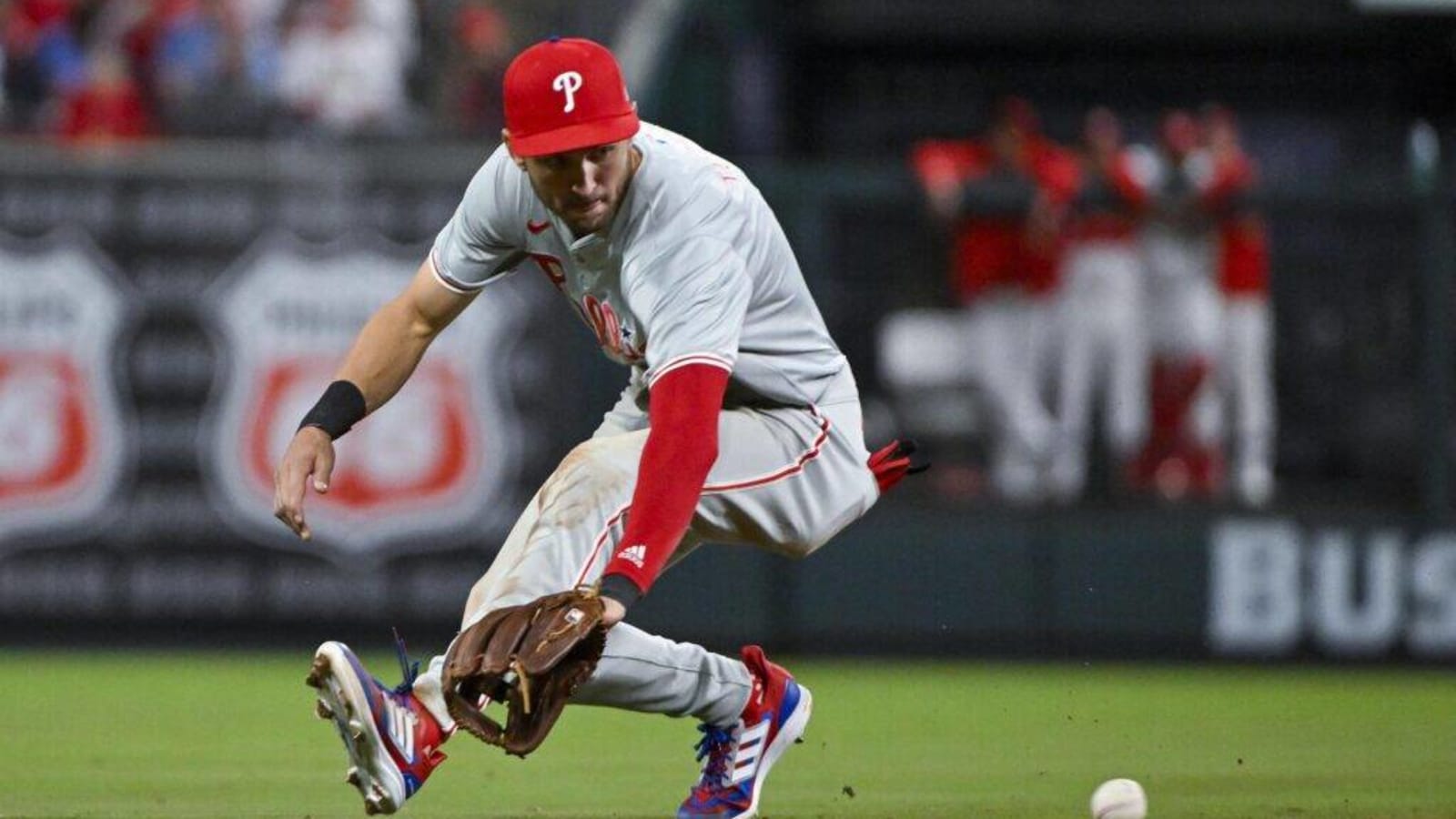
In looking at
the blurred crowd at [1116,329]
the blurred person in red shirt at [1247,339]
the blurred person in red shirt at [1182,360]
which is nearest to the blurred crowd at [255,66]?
the blurred crowd at [1116,329]

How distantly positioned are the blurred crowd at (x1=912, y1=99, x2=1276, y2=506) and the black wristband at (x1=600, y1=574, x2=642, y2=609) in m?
6.45

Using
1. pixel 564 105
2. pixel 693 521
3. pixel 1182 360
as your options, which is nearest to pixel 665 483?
pixel 693 521

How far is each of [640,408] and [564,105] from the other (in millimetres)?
1134

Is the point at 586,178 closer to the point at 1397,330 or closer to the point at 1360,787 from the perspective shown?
the point at 1360,787

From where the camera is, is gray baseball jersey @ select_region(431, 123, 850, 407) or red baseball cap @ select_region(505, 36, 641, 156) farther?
gray baseball jersey @ select_region(431, 123, 850, 407)

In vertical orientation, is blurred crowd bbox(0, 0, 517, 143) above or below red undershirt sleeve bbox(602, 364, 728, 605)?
above

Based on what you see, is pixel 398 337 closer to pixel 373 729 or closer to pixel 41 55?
pixel 373 729

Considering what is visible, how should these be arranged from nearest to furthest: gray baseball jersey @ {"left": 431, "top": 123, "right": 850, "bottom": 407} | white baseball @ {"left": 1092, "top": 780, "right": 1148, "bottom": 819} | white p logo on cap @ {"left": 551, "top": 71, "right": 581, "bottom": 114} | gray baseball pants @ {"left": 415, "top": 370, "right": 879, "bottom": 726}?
white p logo on cap @ {"left": 551, "top": 71, "right": 581, "bottom": 114}
gray baseball jersey @ {"left": 431, "top": 123, "right": 850, "bottom": 407}
gray baseball pants @ {"left": 415, "top": 370, "right": 879, "bottom": 726}
white baseball @ {"left": 1092, "top": 780, "right": 1148, "bottom": 819}

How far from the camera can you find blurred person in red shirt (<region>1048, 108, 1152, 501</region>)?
37.6 ft

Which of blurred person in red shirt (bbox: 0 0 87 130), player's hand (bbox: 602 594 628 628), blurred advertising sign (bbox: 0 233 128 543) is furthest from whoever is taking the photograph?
blurred person in red shirt (bbox: 0 0 87 130)

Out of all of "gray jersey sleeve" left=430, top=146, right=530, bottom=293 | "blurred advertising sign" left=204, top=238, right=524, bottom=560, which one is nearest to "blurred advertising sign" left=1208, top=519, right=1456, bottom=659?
"blurred advertising sign" left=204, top=238, right=524, bottom=560

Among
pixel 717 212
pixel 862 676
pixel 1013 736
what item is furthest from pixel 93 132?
pixel 717 212

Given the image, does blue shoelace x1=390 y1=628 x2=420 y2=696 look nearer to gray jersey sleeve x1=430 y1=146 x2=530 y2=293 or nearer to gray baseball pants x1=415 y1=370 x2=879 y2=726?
gray baseball pants x1=415 y1=370 x2=879 y2=726

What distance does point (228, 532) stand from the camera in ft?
37.5
